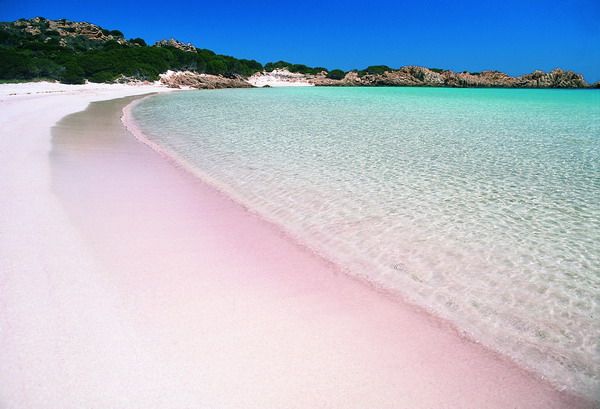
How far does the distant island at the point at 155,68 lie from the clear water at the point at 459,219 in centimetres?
3453

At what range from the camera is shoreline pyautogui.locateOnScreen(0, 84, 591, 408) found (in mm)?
2318

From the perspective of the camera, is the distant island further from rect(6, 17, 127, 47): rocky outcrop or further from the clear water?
the clear water

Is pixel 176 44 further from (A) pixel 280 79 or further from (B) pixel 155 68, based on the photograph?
(B) pixel 155 68

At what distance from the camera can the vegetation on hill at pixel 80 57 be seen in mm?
35031

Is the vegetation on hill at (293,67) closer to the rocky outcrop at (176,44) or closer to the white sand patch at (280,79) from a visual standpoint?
the white sand patch at (280,79)

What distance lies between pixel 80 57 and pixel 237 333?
5217 centimetres

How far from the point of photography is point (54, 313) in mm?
2902

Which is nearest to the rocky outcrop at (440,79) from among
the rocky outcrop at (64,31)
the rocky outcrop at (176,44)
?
the rocky outcrop at (176,44)

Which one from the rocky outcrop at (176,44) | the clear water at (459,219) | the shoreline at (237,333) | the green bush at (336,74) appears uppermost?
the rocky outcrop at (176,44)

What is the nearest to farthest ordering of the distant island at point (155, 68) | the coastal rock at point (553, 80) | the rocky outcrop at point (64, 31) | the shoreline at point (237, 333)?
1. the shoreline at point (237, 333)
2. the distant island at point (155, 68)
3. the rocky outcrop at point (64, 31)
4. the coastal rock at point (553, 80)

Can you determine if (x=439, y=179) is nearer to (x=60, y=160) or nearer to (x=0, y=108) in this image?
(x=60, y=160)

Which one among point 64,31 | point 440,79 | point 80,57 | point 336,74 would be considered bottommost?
point 440,79

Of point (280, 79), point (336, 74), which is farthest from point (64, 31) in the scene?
point (336, 74)

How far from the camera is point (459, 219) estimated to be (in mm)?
5270
